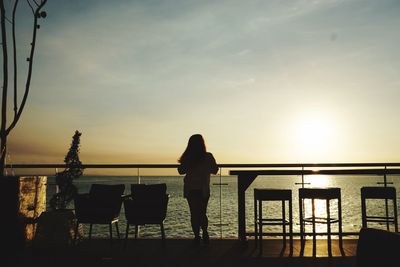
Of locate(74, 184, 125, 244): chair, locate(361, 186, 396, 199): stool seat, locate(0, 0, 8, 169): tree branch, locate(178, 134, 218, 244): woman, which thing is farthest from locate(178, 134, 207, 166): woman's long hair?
locate(0, 0, 8, 169): tree branch

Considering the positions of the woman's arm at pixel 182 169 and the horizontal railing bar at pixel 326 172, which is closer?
the horizontal railing bar at pixel 326 172

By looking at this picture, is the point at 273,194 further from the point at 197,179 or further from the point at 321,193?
the point at 197,179

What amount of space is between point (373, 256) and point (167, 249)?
409cm

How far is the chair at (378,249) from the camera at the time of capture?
1.64m

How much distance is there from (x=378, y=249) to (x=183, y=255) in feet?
12.1

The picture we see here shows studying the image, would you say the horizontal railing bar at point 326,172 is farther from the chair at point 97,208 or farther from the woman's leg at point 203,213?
the chair at point 97,208

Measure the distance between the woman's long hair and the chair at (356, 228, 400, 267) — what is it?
398cm

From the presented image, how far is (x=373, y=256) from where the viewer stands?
176cm

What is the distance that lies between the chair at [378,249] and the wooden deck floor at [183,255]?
2.87 meters

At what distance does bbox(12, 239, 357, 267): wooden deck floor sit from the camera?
15.4 feet

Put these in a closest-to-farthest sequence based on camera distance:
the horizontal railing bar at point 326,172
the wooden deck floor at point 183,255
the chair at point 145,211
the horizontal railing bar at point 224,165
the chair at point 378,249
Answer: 1. the chair at point 378,249
2. the wooden deck floor at point 183,255
3. the horizontal railing bar at point 326,172
4. the chair at point 145,211
5. the horizontal railing bar at point 224,165

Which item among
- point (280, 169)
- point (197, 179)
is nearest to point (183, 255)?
point (197, 179)

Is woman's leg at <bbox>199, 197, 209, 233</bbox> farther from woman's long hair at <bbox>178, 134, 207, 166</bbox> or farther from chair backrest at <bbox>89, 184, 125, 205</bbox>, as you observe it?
chair backrest at <bbox>89, 184, 125, 205</bbox>

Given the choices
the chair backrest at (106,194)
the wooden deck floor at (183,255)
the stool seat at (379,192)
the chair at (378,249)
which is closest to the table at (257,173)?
the stool seat at (379,192)
